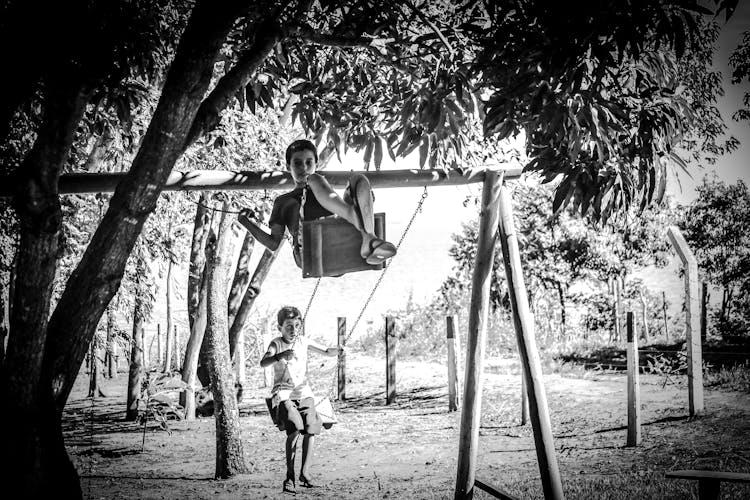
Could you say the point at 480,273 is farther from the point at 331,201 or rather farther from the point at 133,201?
the point at 133,201

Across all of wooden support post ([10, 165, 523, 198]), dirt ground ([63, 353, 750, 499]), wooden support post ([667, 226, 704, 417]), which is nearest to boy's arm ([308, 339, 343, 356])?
dirt ground ([63, 353, 750, 499])

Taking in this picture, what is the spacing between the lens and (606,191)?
11.4ft

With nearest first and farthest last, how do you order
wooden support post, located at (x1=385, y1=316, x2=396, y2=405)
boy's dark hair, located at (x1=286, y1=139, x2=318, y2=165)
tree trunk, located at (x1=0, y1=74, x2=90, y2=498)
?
1. tree trunk, located at (x1=0, y1=74, x2=90, y2=498)
2. boy's dark hair, located at (x1=286, y1=139, x2=318, y2=165)
3. wooden support post, located at (x1=385, y1=316, x2=396, y2=405)

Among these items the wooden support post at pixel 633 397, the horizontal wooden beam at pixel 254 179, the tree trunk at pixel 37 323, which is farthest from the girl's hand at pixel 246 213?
the wooden support post at pixel 633 397

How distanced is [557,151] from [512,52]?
0.87m

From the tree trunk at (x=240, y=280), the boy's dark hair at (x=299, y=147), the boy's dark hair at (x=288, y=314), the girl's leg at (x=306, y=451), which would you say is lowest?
the girl's leg at (x=306, y=451)

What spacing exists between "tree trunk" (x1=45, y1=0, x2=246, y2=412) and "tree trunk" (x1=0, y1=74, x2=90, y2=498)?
0.07 metres

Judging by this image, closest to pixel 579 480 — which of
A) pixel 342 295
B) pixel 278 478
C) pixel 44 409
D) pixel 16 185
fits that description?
pixel 278 478

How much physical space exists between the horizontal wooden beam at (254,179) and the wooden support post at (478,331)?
0.21 metres

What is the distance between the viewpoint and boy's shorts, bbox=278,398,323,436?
4809mm

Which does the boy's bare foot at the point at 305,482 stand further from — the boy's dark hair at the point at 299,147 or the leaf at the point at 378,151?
the boy's dark hair at the point at 299,147

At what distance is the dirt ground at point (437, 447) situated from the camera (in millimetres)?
5414

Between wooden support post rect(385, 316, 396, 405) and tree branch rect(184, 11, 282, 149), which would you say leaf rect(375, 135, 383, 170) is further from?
wooden support post rect(385, 316, 396, 405)

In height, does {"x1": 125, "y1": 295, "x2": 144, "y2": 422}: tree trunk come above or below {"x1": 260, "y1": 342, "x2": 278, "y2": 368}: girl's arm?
below
